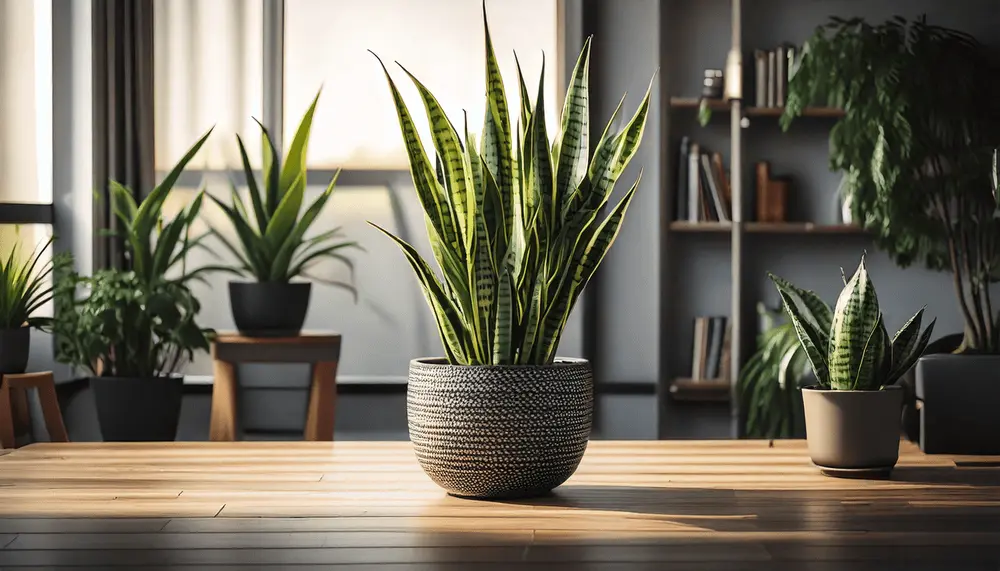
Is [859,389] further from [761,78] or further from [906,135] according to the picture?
[761,78]

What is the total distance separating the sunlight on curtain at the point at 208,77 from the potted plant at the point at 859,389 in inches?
129

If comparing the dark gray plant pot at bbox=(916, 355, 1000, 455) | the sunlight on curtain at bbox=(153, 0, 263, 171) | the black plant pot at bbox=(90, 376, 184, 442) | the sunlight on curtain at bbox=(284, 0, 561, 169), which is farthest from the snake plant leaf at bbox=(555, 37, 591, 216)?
the sunlight on curtain at bbox=(153, 0, 263, 171)

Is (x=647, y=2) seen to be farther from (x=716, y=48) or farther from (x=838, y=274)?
(x=838, y=274)

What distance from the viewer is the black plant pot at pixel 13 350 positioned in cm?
278

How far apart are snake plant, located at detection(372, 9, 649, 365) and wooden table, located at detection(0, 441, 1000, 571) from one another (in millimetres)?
217

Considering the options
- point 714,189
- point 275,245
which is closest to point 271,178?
point 275,245

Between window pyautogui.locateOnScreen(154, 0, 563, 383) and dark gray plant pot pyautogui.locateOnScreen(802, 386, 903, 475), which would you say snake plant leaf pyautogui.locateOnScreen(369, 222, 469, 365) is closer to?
dark gray plant pot pyautogui.locateOnScreen(802, 386, 903, 475)

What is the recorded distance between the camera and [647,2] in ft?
13.6

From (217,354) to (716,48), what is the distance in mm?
2380

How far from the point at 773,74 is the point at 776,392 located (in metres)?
1.26

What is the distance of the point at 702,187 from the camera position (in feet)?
13.1

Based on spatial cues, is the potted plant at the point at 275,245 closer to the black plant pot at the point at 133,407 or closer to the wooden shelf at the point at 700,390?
the black plant pot at the point at 133,407

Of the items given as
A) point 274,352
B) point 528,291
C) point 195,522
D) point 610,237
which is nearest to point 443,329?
point 528,291

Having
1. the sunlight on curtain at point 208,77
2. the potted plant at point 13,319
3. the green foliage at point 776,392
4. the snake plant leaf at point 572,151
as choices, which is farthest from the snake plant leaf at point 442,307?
the sunlight on curtain at point 208,77
